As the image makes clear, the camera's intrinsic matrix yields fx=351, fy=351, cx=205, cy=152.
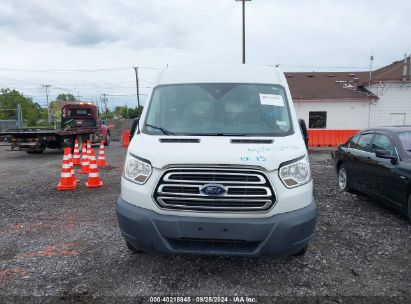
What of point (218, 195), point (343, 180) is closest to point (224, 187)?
point (218, 195)

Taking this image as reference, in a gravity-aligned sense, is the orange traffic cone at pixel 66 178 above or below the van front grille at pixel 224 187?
below

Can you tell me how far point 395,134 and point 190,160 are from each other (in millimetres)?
4516

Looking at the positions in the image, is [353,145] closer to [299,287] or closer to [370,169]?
[370,169]

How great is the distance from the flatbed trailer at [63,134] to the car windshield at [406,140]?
45.2 ft

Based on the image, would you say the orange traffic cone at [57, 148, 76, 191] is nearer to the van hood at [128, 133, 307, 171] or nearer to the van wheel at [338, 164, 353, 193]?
the van hood at [128, 133, 307, 171]

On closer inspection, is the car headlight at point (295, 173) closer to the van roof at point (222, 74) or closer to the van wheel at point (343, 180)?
the van roof at point (222, 74)

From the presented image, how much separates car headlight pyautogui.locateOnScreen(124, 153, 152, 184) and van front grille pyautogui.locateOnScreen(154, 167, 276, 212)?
0.25 meters

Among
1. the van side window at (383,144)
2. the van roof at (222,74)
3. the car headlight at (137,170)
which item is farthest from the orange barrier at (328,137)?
the car headlight at (137,170)

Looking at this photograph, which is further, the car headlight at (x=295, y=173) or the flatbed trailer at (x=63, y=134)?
the flatbed trailer at (x=63, y=134)

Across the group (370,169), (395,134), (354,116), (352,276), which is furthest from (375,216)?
(354,116)

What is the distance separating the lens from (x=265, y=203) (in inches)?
133

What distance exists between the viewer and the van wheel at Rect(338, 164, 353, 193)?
7738 mm

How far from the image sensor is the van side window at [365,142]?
23.1 feet

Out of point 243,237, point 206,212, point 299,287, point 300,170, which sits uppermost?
point 300,170
